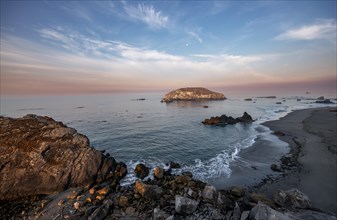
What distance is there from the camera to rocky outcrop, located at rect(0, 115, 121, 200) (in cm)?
1605

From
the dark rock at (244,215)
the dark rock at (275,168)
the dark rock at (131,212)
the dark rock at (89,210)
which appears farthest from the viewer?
the dark rock at (275,168)

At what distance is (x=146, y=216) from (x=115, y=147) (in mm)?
19681

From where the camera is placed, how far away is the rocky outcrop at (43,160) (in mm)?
16047

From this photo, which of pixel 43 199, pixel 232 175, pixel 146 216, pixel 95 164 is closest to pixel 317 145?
pixel 232 175

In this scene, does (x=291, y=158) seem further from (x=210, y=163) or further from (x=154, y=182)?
(x=154, y=182)

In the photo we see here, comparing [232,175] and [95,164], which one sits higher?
[95,164]

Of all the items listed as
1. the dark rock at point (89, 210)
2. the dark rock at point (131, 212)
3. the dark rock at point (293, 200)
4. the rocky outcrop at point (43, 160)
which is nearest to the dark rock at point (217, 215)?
the dark rock at point (293, 200)

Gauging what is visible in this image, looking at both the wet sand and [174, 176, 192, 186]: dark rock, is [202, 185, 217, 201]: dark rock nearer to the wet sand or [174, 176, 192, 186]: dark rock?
[174, 176, 192, 186]: dark rock

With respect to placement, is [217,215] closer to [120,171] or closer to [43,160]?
[120,171]

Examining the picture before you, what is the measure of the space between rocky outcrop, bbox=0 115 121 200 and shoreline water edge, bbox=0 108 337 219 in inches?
43.3

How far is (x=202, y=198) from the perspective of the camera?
1437 cm

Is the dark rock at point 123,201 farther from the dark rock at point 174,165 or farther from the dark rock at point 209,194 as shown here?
the dark rock at point 174,165

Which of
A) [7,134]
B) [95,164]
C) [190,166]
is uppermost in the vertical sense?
[7,134]

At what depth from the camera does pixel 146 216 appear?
1270 cm
